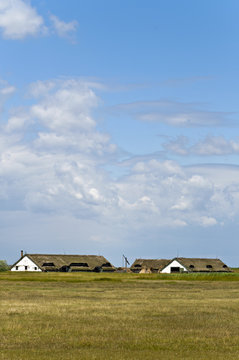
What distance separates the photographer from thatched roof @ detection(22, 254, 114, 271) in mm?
141000

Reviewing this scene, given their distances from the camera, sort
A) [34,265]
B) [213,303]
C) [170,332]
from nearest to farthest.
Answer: [170,332] < [213,303] < [34,265]

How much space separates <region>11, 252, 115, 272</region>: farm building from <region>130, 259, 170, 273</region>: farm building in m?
7.99

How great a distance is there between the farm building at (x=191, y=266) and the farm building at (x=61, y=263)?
16.5 metres

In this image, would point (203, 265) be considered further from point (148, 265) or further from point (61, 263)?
point (61, 263)

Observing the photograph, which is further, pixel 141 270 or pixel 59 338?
pixel 141 270

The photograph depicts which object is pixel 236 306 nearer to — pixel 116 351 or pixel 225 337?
pixel 225 337

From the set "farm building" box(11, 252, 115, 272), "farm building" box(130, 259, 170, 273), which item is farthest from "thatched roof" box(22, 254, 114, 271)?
"farm building" box(130, 259, 170, 273)

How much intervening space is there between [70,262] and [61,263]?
117 inches

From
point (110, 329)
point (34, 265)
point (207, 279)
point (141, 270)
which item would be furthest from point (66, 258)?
point (110, 329)

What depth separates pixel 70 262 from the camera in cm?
14462

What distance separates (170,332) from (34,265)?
396 feet

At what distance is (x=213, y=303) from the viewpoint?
38.9 m

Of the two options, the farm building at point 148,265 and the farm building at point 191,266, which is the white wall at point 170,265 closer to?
the farm building at point 191,266

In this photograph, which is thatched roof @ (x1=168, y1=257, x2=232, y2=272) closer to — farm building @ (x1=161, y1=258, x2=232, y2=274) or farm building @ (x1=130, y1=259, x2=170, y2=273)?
farm building @ (x1=161, y1=258, x2=232, y2=274)
